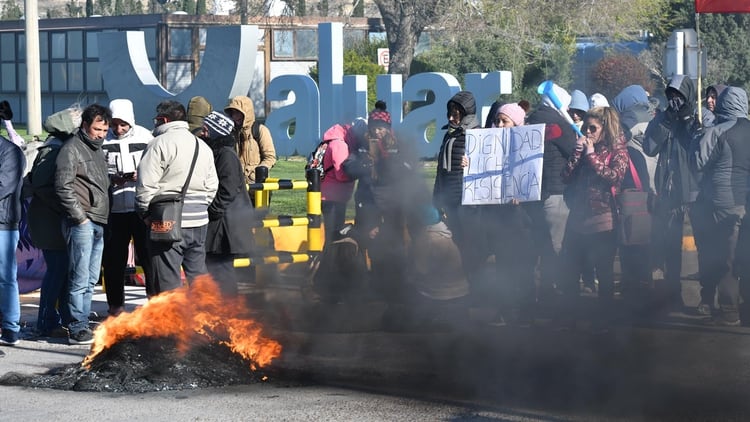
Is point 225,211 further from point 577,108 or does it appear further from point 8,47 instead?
point 8,47

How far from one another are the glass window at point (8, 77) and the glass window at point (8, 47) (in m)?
0.30

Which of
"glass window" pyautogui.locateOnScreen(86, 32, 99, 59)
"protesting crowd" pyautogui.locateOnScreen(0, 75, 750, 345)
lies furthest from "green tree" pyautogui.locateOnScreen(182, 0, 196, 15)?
"protesting crowd" pyautogui.locateOnScreen(0, 75, 750, 345)

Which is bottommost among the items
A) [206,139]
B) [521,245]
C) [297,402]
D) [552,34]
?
[297,402]

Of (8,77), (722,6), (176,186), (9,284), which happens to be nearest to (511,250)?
(176,186)

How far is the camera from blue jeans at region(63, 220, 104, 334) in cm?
843

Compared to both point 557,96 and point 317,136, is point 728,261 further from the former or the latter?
point 317,136

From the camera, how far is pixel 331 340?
827 cm

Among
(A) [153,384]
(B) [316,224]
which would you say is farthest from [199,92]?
(A) [153,384]

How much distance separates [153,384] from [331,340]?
5.58 ft

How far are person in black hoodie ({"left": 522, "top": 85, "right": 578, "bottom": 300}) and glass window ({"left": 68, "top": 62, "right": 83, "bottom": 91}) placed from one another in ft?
130

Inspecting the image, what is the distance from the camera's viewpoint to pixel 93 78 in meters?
46.6

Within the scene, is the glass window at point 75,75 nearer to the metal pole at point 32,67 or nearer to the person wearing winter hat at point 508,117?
the metal pole at point 32,67

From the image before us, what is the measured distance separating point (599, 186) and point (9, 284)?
4300 mm

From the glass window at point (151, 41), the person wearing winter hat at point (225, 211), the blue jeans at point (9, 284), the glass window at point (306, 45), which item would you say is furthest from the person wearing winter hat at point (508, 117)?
the glass window at point (306, 45)
